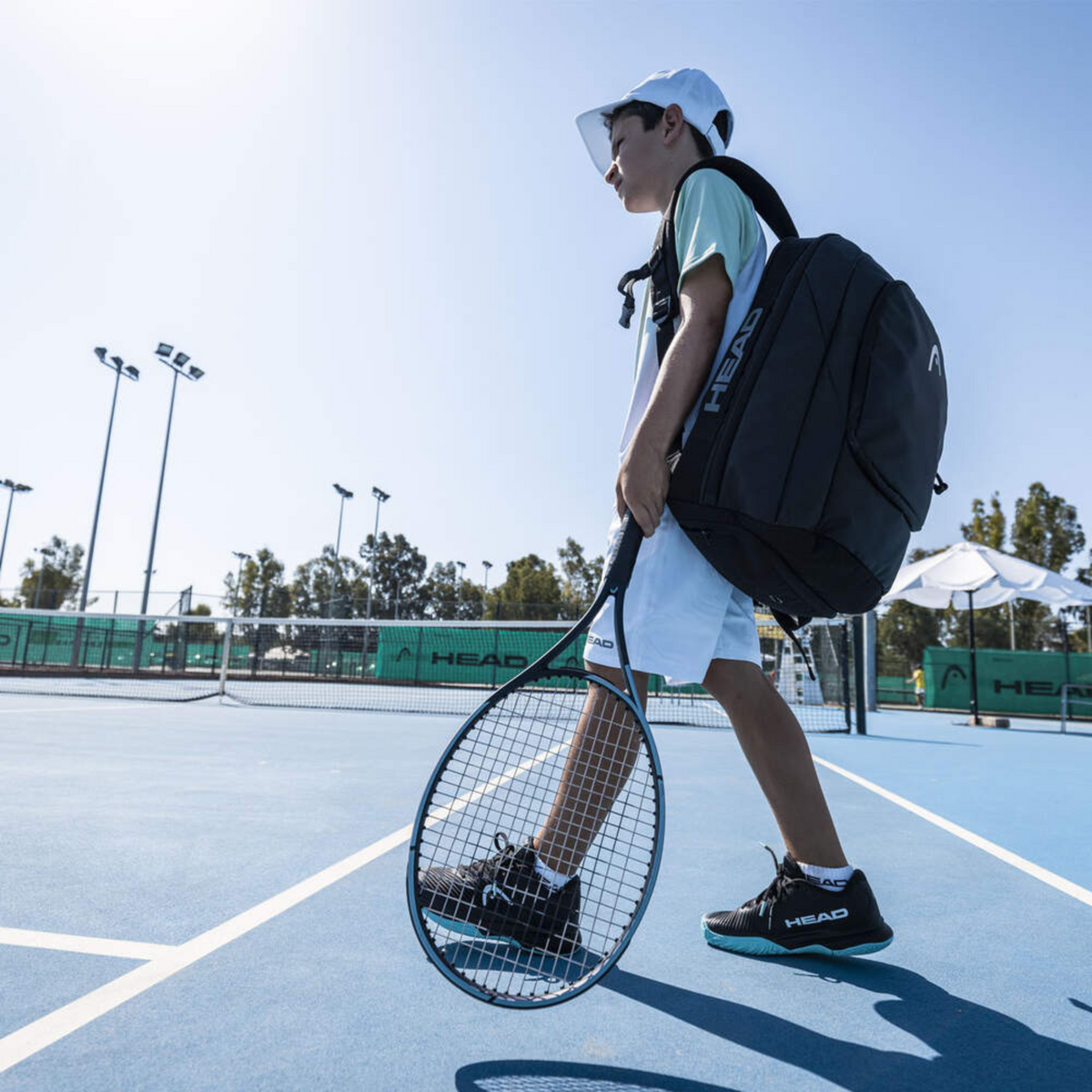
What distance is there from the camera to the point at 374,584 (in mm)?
65500

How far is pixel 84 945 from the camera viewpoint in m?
1.88

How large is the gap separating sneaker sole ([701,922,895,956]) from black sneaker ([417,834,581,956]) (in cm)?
45

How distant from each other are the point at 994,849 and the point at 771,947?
1866 mm

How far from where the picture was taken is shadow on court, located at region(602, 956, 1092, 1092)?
1.39m

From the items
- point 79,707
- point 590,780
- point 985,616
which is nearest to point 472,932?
point 590,780

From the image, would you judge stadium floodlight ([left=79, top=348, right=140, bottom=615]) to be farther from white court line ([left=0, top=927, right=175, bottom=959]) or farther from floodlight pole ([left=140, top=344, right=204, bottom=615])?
white court line ([left=0, top=927, right=175, bottom=959])

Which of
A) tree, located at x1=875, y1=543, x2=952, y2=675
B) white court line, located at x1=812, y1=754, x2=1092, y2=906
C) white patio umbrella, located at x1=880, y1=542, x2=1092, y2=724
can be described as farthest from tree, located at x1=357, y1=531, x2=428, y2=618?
white court line, located at x1=812, y1=754, x2=1092, y2=906

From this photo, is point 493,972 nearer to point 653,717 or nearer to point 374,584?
point 653,717

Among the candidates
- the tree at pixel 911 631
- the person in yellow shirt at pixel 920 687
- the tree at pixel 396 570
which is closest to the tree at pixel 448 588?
the tree at pixel 396 570

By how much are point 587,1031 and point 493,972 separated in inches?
12.0

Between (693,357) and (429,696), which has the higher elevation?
(693,357)

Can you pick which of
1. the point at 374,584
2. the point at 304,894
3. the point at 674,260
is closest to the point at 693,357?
the point at 674,260

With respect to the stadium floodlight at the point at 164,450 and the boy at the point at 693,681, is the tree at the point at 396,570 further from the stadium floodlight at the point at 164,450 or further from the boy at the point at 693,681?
the boy at the point at 693,681

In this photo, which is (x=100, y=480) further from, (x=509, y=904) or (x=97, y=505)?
(x=509, y=904)
